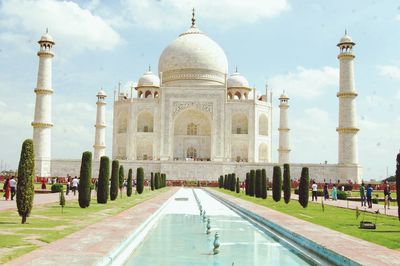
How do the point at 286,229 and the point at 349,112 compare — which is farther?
the point at 349,112

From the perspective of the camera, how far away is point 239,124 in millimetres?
33094

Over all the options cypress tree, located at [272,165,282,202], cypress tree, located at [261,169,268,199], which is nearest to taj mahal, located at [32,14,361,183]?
cypress tree, located at [261,169,268,199]

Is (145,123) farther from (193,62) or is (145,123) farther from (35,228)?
(35,228)

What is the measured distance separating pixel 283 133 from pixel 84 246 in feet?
92.5

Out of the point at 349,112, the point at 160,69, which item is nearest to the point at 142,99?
the point at 160,69

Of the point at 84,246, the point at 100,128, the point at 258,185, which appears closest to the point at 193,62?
the point at 100,128

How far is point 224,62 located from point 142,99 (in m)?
7.09

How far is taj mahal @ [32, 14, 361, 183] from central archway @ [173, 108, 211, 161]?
0.07 m

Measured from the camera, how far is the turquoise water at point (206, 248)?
510cm

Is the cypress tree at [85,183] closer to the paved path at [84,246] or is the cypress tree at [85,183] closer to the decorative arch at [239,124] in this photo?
the paved path at [84,246]

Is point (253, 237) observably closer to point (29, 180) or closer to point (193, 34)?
point (29, 180)

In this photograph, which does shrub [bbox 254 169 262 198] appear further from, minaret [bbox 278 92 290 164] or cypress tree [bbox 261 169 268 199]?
minaret [bbox 278 92 290 164]

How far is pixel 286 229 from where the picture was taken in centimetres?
687

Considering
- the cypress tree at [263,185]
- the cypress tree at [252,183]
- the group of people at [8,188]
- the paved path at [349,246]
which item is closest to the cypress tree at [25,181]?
→ the paved path at [349,246]
